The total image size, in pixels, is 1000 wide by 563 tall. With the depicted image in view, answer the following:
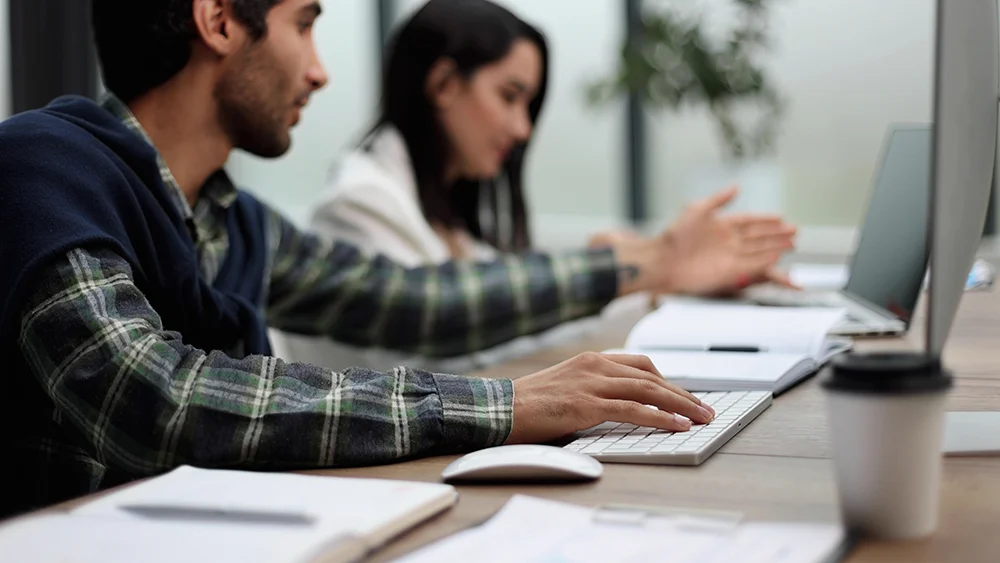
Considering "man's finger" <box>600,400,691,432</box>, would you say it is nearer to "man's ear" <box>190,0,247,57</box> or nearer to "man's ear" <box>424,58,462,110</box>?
"man's ear" <box>190,0,247,57</box>

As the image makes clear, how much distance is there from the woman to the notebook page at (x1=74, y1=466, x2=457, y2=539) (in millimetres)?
1265

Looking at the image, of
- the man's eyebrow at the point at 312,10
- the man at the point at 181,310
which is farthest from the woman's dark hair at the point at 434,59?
the man's eyebrow at the point at 312,10

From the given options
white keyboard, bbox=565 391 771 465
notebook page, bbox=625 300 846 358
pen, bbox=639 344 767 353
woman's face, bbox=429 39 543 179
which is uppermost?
woman's face, bbox=429 39 543 179

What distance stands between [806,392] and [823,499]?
0.46m

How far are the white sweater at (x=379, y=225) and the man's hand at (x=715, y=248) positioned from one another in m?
0.17

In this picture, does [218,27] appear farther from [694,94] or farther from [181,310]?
[694,94]

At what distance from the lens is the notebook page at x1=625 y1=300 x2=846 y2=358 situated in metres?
1.45

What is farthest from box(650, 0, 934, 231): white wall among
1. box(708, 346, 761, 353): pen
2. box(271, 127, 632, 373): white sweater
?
box(708, 346, 761, 353): pen

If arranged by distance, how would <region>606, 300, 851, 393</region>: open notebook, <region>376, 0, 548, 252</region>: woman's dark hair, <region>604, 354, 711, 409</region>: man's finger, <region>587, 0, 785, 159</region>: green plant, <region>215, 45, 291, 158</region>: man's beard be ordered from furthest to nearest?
<region>587, 0, 785, 159</region>: green plant → <region>376, 0, 548, 252</region>: woman's dark hair → <region>215, 45, 291, 158</region>: man's beard → <region>606, 300, 851, 393</region>: open notebook → <region>604, 354, 711, 409</region>: man's finger

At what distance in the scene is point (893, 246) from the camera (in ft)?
5.11

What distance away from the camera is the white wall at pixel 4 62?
2.70 m

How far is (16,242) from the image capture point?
0.98 metres

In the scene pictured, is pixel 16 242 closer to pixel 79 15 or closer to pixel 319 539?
pixel 319 539

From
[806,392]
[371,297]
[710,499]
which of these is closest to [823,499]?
[710,499]
